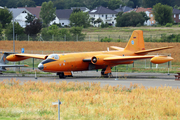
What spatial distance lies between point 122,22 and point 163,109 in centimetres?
9388

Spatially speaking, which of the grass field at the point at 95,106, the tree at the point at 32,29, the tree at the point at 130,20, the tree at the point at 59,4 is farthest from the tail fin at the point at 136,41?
the tree at the point at 59,4

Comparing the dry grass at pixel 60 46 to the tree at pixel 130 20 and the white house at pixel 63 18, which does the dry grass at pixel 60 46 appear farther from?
the white house at pixel 63 18

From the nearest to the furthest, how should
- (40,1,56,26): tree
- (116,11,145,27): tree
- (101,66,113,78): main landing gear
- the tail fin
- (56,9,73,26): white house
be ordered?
(101,66,113,78): main landing gear, the tail fin, (116,11,145,27): tree, (40,1,56,26): tree, (56,9,73,26): white house

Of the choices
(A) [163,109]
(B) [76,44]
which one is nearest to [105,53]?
(A) [163,109]

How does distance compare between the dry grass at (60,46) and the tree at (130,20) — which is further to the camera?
the tree at (130,20)

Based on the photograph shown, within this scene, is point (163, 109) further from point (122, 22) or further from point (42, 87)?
point (122, 22)

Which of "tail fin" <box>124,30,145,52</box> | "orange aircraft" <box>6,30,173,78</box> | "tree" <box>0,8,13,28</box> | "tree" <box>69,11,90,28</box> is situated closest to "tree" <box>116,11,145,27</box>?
"tree" <box>69,11,90,28</box>

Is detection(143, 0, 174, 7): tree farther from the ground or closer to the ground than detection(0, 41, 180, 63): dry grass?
farther from the ground

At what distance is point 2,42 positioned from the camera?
2464 inches

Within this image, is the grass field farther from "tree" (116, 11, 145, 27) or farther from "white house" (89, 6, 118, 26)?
"white house" (89, 6, 118, 26)

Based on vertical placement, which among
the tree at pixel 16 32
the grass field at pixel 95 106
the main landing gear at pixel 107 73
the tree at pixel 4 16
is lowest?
the grass field at pixel 95 106

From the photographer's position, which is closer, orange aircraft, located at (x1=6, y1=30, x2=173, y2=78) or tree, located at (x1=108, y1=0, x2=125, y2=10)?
orange aircraft, located at (x1=6, y1=30, x2=173, y2=78)

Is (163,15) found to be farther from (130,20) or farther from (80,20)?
(80,20)

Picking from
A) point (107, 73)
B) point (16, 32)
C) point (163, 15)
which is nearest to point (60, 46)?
point (16, 32)
